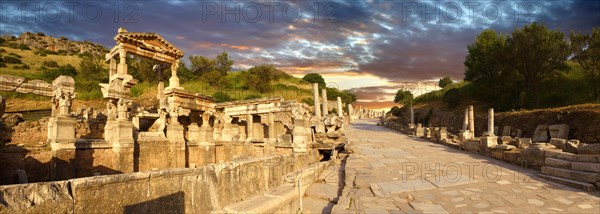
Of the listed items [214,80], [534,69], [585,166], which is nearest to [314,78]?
[214,80]

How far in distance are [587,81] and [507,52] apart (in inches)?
263

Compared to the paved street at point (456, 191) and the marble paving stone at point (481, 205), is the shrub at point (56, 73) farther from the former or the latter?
the marble paving stone at point (481, 205)

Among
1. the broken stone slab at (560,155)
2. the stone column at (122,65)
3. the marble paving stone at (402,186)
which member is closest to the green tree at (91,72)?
the stone column at (122,65)

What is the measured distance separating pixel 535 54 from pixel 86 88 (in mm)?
42678

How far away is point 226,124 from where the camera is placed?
2014 centimetres

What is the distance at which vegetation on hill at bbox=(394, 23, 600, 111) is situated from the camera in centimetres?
2611

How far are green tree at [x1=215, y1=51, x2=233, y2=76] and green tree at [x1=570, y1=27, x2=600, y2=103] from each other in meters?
45.7

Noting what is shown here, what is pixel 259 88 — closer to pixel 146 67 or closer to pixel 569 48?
pixel 146 67

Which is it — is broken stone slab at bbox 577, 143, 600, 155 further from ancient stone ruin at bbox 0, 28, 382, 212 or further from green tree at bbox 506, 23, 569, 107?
green tree at bbox 506, 23, 569, 107

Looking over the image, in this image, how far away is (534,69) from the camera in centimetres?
2947

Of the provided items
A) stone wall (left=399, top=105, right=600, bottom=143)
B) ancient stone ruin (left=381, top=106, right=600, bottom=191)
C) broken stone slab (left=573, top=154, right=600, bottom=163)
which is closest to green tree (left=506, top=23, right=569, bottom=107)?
stone wall (left=399, top=105, right=600, bottom=143)

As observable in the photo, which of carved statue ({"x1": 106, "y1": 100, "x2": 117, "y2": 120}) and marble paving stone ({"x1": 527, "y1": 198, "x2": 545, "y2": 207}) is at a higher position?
carved statue ({"x1": 106, "y1": 100, "x2": 117, "y2": 120})

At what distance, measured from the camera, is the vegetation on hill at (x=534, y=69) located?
26.1 metres

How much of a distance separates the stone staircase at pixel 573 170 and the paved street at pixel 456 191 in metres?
0.26
